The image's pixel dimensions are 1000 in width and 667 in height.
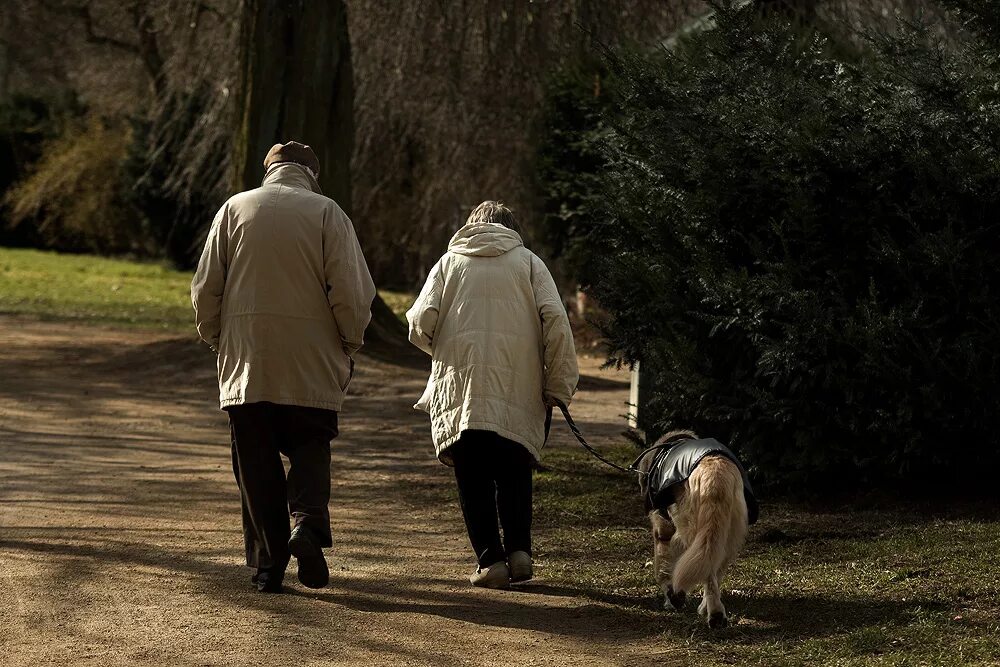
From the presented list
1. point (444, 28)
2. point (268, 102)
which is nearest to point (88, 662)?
point (268, 102)

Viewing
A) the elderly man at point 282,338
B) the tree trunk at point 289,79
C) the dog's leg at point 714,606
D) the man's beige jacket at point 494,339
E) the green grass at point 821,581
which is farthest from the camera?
the tree trunk at point 289,79

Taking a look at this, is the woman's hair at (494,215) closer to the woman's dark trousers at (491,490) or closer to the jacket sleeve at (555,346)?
the jacket sleeve at (555,346)

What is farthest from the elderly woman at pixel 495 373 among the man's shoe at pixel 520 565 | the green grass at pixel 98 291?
the green grass at pixel 98 291

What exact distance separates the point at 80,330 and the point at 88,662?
44.1ft

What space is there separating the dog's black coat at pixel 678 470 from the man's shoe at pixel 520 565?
64cm

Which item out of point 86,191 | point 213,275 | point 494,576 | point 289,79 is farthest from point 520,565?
point 86,191

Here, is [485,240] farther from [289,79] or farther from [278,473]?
[289,79]

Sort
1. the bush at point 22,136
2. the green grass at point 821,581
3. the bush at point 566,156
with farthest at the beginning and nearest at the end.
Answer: the bush at point 22,136, the bush at point 566,156, the green grass at point 821,581

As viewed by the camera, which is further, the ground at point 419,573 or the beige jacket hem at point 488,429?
the beige jacket hem at point 488,429

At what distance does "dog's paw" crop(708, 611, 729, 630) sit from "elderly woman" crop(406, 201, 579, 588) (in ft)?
3.40

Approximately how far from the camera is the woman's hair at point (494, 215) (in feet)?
20.4

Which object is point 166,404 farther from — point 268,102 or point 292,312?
point 292,312

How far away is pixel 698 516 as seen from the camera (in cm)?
513

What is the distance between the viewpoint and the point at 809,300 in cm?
702
